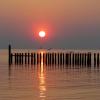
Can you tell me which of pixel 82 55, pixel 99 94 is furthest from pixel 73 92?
pixel 82 55

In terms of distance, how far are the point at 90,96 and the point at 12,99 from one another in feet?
10.8

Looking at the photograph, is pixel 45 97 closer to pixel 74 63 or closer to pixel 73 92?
pixel 73 92

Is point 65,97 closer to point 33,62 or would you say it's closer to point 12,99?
point 12,99

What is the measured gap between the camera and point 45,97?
18922mm

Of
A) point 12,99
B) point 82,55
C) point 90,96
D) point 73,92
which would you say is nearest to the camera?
point 12,99

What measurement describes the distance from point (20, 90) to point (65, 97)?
358 centimetres

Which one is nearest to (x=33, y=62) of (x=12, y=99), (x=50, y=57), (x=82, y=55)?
(x=50, y=57)

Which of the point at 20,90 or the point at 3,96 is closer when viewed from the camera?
the point at 3,96

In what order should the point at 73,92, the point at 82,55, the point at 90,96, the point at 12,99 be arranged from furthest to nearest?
the point at 82,55, the point at 73,92, the point at 90,96, the point at 12,99

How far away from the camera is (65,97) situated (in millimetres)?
19078

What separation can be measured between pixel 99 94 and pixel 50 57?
39220 millimetres

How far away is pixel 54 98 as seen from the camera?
61.3 ft

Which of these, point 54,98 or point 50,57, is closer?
point 54,98

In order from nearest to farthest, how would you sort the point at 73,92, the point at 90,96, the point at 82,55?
the point at 90,96 → the point at 73,92 → the point at 82,55
